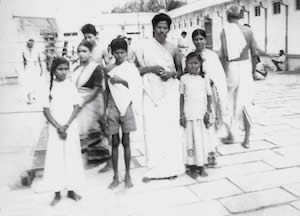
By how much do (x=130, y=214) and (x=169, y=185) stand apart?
545mm

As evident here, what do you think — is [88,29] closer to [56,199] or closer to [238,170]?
[56,199]

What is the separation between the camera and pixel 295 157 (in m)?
3.32

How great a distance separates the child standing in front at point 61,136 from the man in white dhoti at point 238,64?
1.79m

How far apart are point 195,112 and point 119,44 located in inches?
32.2

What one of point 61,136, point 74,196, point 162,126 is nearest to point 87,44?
point 61,136

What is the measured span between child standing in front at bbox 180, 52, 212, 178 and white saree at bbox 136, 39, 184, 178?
6cm

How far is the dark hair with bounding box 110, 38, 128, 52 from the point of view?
261 centimetres

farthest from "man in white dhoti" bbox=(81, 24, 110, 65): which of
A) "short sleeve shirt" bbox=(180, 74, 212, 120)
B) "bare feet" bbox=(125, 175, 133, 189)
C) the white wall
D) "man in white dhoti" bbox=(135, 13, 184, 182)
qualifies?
the white wall

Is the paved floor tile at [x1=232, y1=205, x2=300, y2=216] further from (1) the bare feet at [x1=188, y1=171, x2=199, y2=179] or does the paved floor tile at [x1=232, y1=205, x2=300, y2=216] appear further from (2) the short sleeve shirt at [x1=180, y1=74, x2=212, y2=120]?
(2) the short sleeve shirt at [x1=180, y1=74, x2=212, y2=120]

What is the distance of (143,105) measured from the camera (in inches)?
116

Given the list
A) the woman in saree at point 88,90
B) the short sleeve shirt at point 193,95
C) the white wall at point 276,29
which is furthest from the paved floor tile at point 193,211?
the white wall at point 276,29

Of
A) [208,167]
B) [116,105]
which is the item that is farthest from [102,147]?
[208,167]

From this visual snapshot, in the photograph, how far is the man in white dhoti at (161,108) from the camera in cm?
284

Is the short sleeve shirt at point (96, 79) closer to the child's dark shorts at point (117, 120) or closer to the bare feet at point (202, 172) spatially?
the child's dark shorts at point (117, 120)
